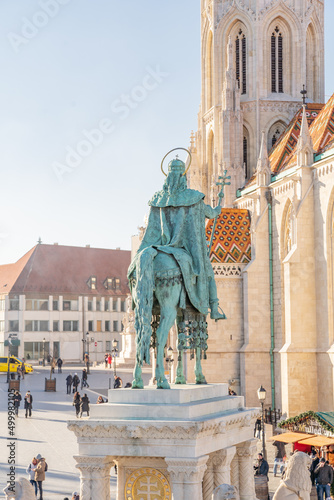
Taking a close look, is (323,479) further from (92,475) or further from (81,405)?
(81,405)

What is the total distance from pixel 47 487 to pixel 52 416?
38.7 ft

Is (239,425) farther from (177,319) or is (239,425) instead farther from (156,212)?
(156,212)

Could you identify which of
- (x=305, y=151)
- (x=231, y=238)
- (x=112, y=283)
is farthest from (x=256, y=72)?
(x=112, y=283)

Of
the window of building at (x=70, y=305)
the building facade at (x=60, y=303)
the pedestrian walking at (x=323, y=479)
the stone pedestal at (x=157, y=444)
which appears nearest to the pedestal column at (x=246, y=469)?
the stone pedestal at (x=157, y=444)

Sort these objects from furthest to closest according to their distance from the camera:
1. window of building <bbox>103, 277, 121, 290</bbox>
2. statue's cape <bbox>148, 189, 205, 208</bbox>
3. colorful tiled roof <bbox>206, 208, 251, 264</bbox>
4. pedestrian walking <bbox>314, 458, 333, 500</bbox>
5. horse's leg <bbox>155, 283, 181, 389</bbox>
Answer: window of building <bbox>103, 277, 121, 290</bbox>, colorful tiled roof <bbox>206, 208, 251, 264</bbox>, pedestrian walking <bbox>314, 458, 333, 500</bbox>, statue's cape <bbox>148, 189, 205, 208</bbox>, horse's leg <bbox>155, 283, 181, 389</bbox>

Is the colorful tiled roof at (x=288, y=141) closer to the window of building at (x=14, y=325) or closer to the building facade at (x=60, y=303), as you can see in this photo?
the building facade at (x=60, y=303)

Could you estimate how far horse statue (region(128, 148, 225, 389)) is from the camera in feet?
29.9

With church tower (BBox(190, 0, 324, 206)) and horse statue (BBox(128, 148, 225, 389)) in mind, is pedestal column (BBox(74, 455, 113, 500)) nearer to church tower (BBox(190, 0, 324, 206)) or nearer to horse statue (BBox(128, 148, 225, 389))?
horse statue (BBox(128, 148, 225, 389))

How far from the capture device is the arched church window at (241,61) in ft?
132

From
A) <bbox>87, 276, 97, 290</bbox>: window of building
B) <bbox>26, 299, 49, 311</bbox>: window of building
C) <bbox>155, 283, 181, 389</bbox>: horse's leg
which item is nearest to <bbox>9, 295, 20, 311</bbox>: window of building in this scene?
<bbox>26, 299, 49, 311</bbox>: window of building

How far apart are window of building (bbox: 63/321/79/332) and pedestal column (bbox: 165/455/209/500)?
6557 centimetres

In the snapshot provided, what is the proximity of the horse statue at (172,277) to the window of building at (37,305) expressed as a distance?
6282cm

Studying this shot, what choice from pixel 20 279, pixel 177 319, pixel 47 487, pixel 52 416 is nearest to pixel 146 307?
pixel 177 319

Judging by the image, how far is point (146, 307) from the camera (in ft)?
29.8
